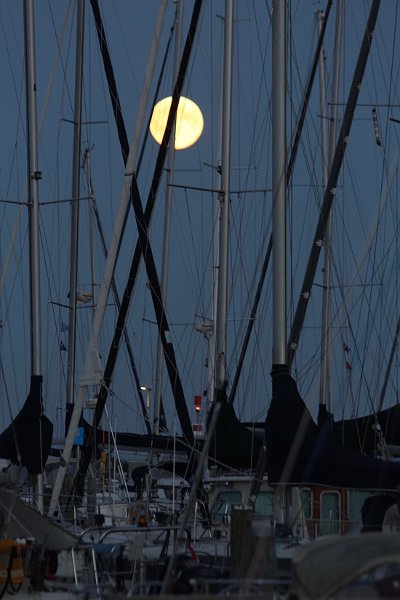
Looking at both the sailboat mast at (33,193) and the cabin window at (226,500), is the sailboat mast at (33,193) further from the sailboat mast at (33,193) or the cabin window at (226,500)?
the cabin window at (226,500)

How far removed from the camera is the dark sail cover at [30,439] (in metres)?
17.8

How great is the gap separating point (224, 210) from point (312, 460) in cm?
1053

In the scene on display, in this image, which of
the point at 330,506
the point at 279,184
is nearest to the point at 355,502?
the point at 330,506

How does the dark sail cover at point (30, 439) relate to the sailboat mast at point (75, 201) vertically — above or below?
below

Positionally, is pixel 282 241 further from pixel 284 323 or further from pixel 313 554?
pixel 313 554

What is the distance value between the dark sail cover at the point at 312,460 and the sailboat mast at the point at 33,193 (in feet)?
18.3

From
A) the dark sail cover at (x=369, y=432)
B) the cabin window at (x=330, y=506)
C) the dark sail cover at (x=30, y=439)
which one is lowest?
the cabin window at (x=330, y=506)

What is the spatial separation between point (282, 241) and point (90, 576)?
172 inches

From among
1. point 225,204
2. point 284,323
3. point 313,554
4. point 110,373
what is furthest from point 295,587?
point 225,204

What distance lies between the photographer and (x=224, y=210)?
77.4ft

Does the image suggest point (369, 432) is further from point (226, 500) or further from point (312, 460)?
point (312, 460)

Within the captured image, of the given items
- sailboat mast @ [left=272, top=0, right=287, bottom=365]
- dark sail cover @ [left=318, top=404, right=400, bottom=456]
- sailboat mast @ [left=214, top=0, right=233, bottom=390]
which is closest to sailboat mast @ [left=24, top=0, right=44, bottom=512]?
sailboat mast @ [left=214, top=0, right=233, bottom=390]

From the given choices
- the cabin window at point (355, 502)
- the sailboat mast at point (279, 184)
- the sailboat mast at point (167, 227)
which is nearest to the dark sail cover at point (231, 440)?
the cabin window at point (355, 502)

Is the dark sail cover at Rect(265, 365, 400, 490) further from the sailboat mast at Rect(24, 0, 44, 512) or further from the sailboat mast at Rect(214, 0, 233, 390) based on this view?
the sailboat mast at Rect(214, 0, 233, 390)
